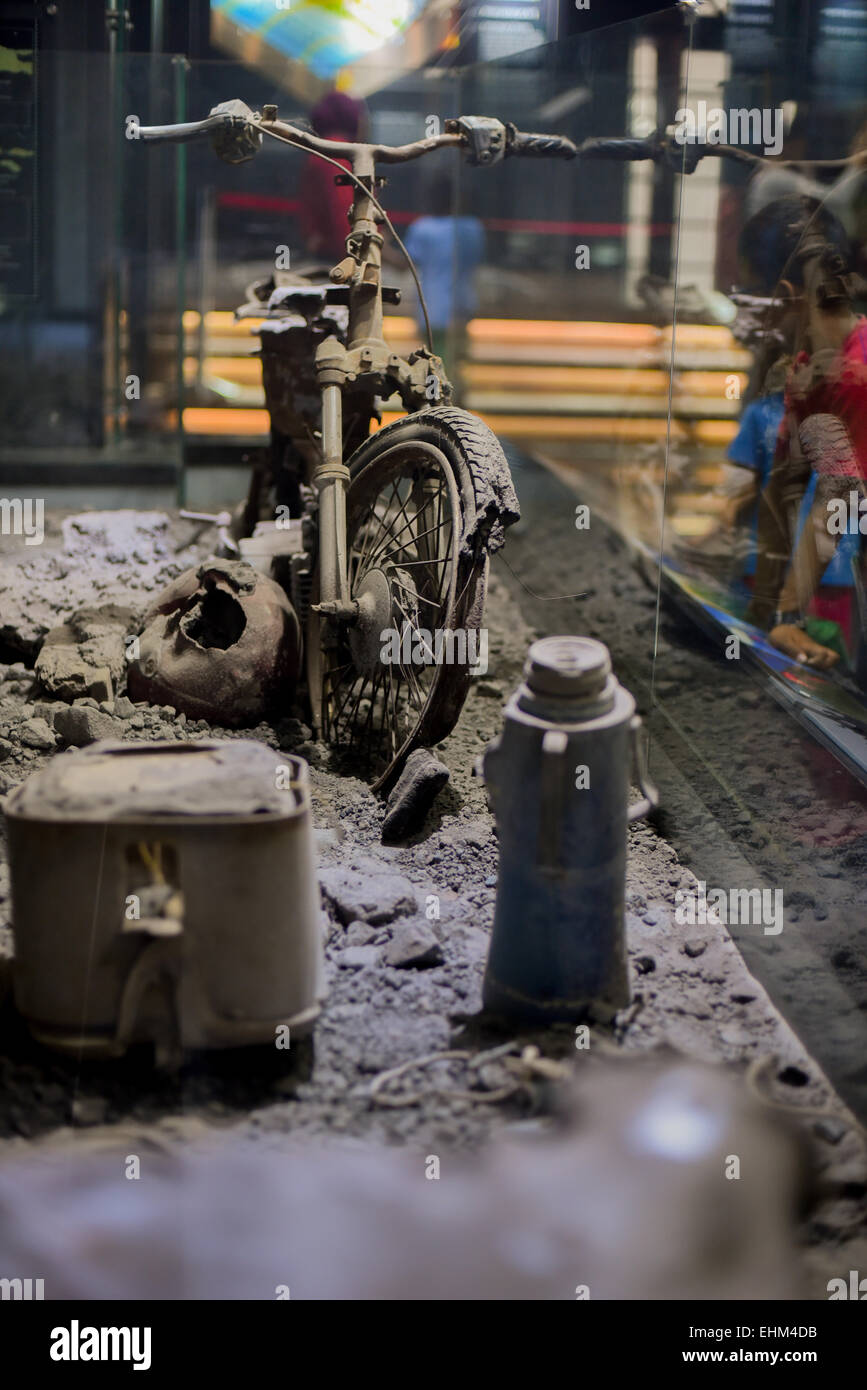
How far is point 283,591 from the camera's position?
4.44 m

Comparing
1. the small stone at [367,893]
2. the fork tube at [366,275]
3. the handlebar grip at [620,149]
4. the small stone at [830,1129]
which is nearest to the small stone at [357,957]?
the small stone at [367,893]

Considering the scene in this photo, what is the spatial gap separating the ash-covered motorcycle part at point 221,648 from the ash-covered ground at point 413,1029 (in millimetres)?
74

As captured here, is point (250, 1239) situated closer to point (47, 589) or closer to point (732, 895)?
point (732, 895)

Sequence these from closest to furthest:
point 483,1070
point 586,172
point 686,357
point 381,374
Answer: point 483,1070
point 381,374
point 686,357
point 586,172

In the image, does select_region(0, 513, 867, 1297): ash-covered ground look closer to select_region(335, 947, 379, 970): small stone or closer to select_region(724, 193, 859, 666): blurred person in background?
select_region(335, 947, 379, 970): small stone


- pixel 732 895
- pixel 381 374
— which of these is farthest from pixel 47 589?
pixel 732 895

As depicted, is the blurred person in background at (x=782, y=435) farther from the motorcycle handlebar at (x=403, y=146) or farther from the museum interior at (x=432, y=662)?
the motorcycle handlebar at (x=403, y=146)

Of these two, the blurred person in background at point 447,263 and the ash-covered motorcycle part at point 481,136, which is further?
the blurred person in background at point 447,263

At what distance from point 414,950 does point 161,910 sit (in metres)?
0.80

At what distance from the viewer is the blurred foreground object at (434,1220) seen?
6.73ft

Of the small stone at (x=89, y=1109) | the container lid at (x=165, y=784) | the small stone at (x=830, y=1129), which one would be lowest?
the small stone at (x=830, y=1129)

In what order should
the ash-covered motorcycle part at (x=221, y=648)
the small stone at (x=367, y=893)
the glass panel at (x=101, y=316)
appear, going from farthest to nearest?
the glass panel at (x=101, y=316) < the ash-covered motorcycle part at (x=221, y=648) < the small stone at (x=367, y=893)
